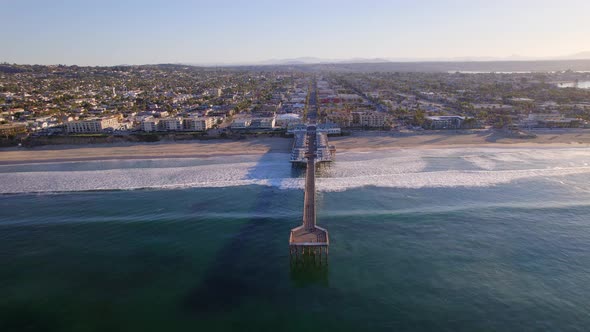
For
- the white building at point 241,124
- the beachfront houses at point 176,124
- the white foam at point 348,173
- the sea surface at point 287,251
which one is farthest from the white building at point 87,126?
the white building at point 241,124

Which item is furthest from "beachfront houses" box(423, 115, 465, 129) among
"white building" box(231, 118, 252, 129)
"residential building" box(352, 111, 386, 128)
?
"white building" box(231, 118, 252, 129)

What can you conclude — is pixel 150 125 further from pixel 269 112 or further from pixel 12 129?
pixel 269 112

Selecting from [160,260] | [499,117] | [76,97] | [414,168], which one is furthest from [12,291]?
[76,97]

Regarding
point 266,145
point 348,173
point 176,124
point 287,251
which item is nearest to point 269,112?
point 176,124

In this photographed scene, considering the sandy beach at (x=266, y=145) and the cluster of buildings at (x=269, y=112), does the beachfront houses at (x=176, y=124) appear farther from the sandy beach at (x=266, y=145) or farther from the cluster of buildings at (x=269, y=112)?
the sandy beach at (x=266, y=145)

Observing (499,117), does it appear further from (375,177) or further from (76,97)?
(76,97)

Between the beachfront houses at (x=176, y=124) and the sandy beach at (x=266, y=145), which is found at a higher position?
the beachfront houses at (x=176, y=124)
